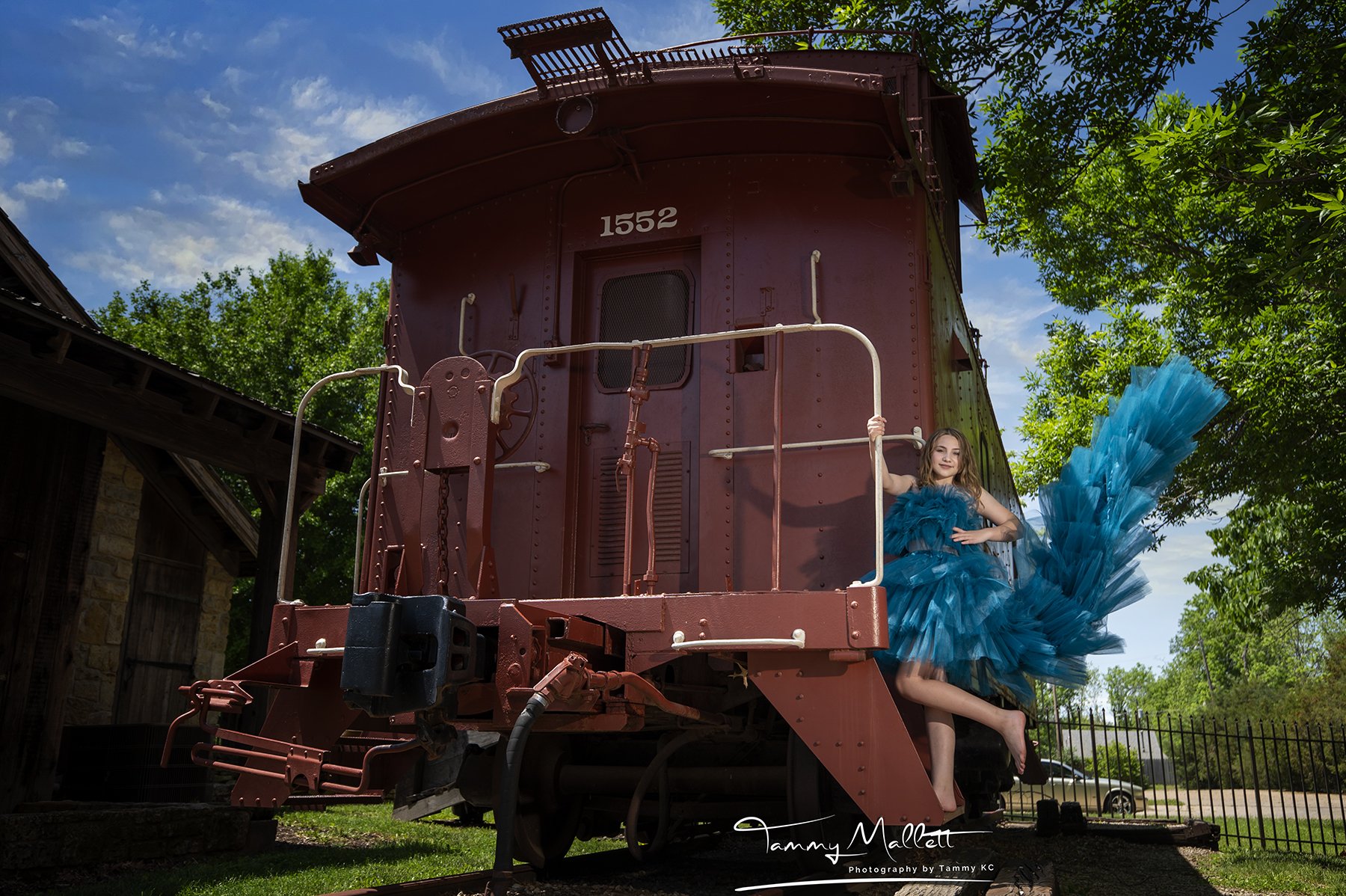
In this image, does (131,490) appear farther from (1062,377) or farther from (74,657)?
(1062,377)

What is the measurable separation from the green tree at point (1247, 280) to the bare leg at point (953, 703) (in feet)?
12.1

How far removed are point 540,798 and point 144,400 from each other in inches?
209

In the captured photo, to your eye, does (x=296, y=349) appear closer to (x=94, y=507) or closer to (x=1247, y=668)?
(x=94, y=507)

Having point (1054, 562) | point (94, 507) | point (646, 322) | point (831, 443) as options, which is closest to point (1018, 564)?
point (1054, 562)

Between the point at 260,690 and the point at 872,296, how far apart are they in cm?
741

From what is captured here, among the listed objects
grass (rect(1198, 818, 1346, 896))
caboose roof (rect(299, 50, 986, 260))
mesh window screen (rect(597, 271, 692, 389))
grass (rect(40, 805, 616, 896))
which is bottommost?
grass (rect(1198, 818, 1346, 896))

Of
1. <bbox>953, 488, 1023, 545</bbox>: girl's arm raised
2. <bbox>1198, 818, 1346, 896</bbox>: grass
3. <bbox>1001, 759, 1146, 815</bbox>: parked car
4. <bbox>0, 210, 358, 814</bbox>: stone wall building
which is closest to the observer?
<bbox>953, 488, 1023, 545</bbox>: girl's arm raised

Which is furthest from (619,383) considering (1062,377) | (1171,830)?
(1062,377)

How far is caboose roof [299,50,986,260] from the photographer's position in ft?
15.1

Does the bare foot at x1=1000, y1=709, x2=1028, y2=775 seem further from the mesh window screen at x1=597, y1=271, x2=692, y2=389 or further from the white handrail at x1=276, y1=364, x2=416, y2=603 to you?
the white handrail at x1=276, y1=364, x2=416, y2=603

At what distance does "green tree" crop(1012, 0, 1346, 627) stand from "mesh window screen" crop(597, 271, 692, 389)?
11.9ft

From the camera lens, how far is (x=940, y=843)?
4.39 m

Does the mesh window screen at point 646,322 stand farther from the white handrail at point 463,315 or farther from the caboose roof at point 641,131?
the white handrail at point 463,315

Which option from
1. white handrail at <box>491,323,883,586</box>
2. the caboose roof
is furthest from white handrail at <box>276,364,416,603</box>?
the caboose roof
